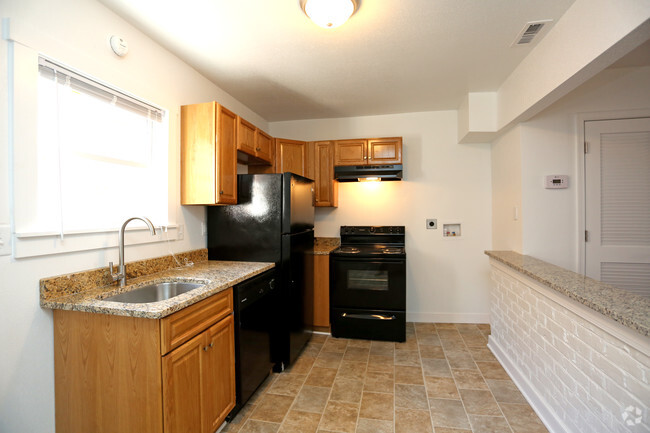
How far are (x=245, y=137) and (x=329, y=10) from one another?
1.27 metres

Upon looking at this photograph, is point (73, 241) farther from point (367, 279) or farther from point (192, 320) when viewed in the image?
point (367, 279)

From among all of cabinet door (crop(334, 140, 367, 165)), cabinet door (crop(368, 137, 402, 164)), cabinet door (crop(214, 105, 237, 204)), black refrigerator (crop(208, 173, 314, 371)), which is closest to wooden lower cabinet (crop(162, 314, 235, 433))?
black refrigerator (crop(208, 173, 314, 371))

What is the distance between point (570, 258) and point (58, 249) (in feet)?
12.3

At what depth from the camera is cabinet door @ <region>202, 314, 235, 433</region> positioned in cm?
160

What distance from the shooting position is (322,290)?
10.6ft

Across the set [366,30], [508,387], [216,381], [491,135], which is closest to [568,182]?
[491,135]

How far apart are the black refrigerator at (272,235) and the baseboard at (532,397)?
181cm

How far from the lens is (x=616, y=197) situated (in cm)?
252

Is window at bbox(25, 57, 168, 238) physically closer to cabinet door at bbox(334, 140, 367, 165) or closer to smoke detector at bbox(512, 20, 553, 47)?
cabinet door at bbox(334, 140, 367, 165)

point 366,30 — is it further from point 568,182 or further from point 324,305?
point 324,305

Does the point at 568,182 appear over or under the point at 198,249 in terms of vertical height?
over

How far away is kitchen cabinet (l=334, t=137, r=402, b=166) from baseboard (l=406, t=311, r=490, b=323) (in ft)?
6.30

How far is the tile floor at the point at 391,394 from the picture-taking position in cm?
183

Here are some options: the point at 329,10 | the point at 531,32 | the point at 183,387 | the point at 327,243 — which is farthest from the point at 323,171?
the point at 183,387
